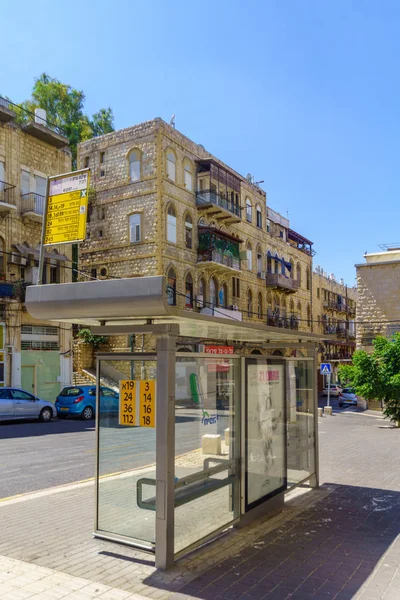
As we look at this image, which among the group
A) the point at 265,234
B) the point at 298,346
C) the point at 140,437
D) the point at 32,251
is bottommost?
the point at 140,437

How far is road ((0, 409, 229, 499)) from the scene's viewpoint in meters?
5.71

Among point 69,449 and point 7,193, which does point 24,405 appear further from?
point 7,193

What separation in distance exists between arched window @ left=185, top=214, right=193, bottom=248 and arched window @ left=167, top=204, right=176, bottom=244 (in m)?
1.55

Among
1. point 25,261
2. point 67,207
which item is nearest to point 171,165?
point 25,261

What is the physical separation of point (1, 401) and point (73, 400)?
367cm

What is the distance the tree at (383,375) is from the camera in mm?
10211

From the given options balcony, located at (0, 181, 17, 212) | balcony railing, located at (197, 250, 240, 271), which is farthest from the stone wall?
balcony, located at (0, 181, 17, 212)

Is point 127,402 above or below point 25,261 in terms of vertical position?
below

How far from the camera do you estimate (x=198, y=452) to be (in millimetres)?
5992

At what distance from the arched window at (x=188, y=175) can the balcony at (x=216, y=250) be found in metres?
2.78

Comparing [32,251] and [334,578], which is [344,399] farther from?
[334,578]

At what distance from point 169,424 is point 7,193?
24977mm

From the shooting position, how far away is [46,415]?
22312 millimetres

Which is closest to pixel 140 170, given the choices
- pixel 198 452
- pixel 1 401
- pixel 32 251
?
pixel 32 251
